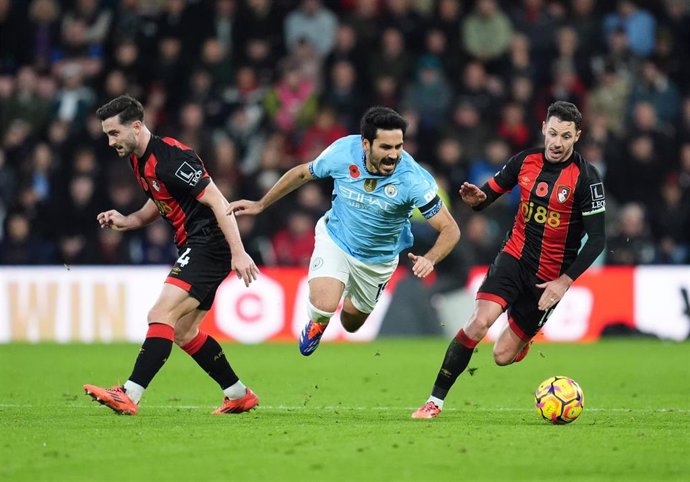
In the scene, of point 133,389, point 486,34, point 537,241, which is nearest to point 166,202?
point 133,389

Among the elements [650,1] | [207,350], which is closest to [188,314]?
[207,350]

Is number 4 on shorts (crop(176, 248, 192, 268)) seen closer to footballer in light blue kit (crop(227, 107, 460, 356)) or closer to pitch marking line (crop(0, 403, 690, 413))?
footballer in light blue kit (crop(227, 107, 460, 356))

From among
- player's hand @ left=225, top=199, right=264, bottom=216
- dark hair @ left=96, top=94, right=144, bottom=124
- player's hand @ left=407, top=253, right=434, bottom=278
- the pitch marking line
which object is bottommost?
the pitch marking line

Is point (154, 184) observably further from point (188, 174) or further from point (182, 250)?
point (182, 250)

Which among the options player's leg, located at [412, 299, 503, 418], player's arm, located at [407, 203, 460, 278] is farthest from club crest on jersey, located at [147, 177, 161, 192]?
player's leg, located at [412, 299, 503, 418]

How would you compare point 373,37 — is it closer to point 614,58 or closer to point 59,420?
point 614,58

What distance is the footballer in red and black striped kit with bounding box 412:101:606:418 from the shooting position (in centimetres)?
894

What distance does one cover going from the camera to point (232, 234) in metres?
8.65

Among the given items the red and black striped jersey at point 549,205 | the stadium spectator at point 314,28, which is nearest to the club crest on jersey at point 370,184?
the red and black striped jersey at point 549,205

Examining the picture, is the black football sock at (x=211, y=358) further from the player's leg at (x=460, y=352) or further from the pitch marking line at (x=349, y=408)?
the player's leg at (x=460, y=352)

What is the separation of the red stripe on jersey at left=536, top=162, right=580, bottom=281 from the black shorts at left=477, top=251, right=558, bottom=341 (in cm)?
12

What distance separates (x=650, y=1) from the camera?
2036 cm

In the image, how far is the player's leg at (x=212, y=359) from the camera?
913cm

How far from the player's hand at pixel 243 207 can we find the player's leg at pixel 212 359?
0.77m
